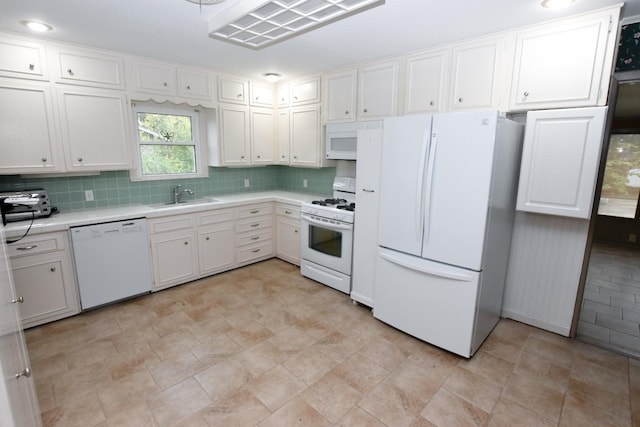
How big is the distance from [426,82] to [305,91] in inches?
→ 65.0

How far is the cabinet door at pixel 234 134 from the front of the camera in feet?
12.9

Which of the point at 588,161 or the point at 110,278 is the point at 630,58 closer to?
the point at 588,161

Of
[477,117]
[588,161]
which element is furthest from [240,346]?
[588,161]

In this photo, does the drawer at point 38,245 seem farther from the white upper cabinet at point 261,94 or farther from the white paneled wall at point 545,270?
the white paneled wall at point 545,270

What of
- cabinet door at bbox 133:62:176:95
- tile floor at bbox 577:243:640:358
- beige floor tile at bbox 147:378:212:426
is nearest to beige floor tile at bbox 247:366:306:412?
beige floor tile at bbox 147:378:212:426

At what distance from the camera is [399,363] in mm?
2301

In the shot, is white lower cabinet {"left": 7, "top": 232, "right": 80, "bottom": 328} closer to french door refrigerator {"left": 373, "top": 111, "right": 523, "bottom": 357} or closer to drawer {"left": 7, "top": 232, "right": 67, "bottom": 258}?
drawer {"left": 7, "top": 232, "right": 67, "bottom": 258}

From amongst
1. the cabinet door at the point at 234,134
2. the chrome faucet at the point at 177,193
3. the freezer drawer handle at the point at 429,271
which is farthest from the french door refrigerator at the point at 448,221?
the chrome faucet at the point at 177,193

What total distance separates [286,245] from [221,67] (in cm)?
232

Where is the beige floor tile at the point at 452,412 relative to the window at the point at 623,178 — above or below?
below

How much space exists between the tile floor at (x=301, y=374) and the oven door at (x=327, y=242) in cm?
54

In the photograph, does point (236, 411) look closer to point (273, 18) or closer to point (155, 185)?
point (273, 18)

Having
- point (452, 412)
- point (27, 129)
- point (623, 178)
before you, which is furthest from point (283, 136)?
point (623, 178)

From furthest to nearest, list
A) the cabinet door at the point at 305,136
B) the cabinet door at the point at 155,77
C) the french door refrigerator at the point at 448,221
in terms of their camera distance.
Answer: the cabinet door at the point at 305,136
the cabinet door at the point at 155,77
the french door refrigerator at the point at 448,221
